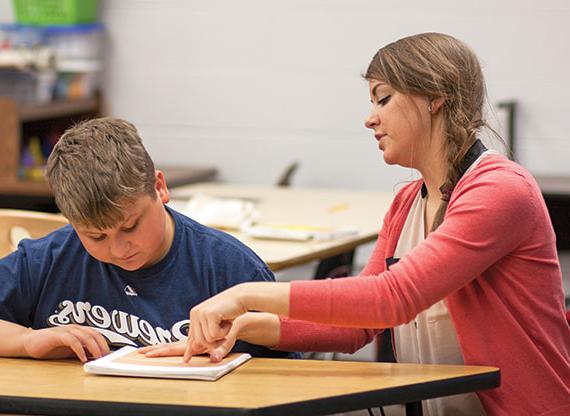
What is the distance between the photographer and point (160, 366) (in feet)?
5.33

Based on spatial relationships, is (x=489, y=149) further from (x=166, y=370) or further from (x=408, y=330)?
(x=166, y=370)

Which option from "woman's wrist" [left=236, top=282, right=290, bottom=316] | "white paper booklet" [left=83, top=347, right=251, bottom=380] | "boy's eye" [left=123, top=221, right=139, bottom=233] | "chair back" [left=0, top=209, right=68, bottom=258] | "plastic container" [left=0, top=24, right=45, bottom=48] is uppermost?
"boy's eye" [left=123, top=221, right=139, bottom=233]

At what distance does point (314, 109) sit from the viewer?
4.62 metres

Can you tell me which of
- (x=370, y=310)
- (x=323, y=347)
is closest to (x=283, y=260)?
(x=323, y=347)

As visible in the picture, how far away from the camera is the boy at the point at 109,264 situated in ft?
5.68

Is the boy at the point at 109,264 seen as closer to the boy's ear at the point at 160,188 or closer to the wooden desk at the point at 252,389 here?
the boy's ear at the point at 160,188

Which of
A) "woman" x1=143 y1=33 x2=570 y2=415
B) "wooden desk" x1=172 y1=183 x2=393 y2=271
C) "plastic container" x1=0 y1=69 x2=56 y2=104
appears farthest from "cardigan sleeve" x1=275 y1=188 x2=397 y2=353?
"plastic container" x1=0 y1=69 x2=56 y2=104

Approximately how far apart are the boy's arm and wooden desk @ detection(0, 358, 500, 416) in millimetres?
68

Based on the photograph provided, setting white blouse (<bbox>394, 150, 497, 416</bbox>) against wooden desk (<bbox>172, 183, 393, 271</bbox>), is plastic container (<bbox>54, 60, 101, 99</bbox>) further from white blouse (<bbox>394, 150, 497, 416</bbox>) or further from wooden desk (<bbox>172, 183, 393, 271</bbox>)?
white blouse (<bbox>394, 150, 497, 416</bbox>)

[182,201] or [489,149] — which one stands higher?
[489,149]

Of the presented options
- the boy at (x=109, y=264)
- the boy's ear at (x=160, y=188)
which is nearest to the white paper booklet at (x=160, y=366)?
the boy at (x=109, y=264)

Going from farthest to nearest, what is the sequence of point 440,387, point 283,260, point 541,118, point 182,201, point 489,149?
point 541,118 < point 182,201 < point 283,260 < point 489,149 < point 440,387

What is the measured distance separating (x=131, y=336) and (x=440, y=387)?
1.92 feet

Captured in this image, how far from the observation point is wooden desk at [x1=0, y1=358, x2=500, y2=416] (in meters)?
1.43
